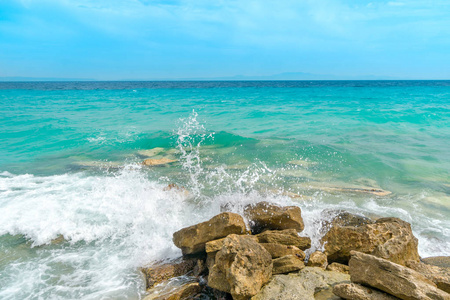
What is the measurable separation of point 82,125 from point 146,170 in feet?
42.3

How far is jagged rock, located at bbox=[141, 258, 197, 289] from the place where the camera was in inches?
170

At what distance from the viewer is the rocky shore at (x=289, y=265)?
3125mm

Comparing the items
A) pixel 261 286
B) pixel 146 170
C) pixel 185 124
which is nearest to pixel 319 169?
pixel 146 170

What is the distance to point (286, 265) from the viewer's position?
151 inches

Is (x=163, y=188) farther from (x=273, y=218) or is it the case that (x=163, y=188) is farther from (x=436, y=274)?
(x=436, y=274)

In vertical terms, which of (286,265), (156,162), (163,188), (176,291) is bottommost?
(156,162)

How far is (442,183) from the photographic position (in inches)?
348

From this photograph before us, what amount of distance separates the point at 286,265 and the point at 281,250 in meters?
0.31

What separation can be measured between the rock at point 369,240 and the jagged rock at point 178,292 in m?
1.86

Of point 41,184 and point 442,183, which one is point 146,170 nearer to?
point 41,184

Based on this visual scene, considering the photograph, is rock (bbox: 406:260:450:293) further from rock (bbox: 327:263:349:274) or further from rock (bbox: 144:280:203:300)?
rock (bbox: 144:280:203:300)

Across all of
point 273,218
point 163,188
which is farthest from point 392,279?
point 163,188

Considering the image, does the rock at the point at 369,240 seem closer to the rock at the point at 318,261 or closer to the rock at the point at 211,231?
the rock at the point at 318,261

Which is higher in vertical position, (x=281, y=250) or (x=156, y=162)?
(x=281, y=250)
